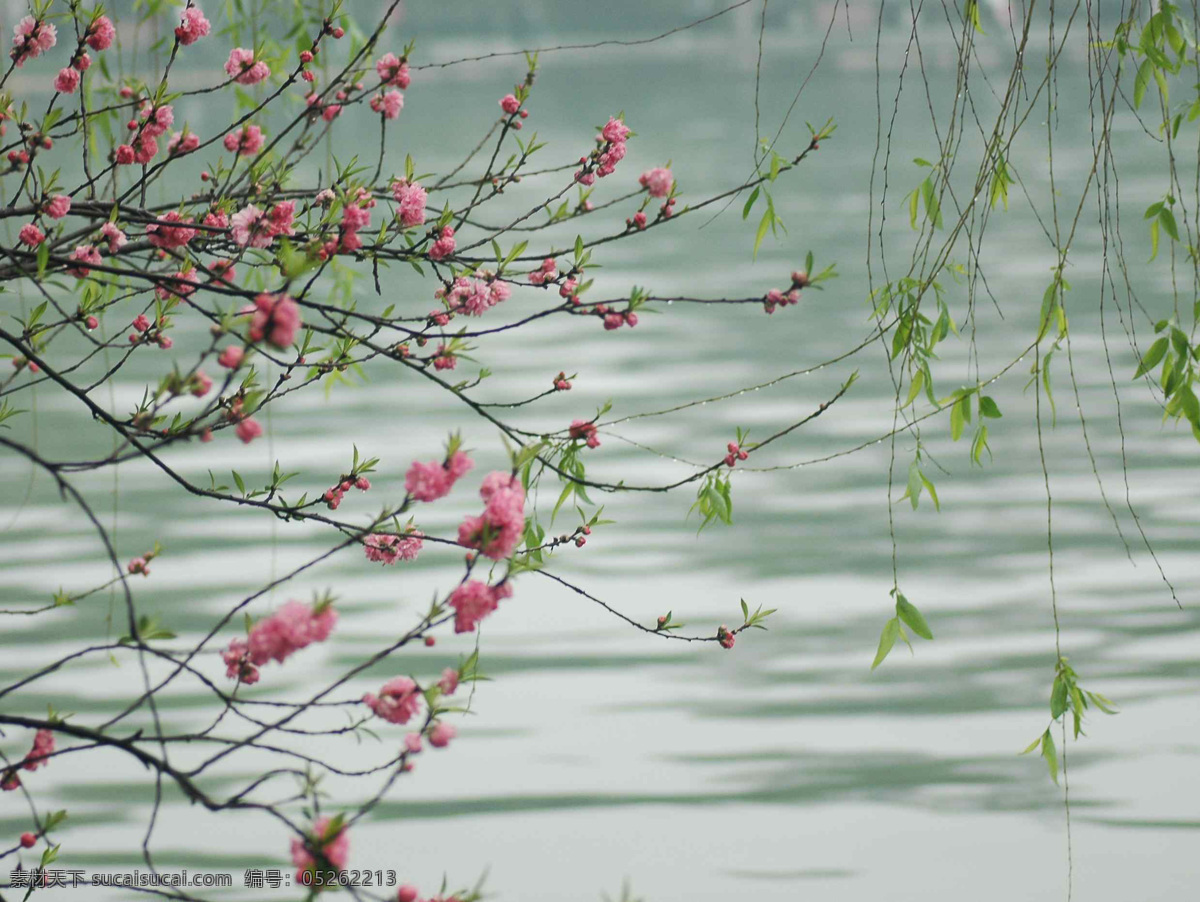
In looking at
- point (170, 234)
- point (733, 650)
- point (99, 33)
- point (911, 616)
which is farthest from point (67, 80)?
Answer: point (733, 650)

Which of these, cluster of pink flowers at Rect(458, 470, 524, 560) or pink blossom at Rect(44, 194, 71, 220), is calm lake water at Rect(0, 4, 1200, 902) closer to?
cluster of pink flowers at Rect(458, 470, 524, 560)

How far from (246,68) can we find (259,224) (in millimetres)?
365

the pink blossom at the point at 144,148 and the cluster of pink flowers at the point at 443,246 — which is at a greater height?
the pink blossom at the point at 144,148

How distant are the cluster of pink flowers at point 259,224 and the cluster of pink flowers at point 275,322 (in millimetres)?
620

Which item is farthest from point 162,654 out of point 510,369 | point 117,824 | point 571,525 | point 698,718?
point 510,369

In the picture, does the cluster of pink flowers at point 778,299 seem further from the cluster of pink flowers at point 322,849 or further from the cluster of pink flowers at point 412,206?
the cluster of pink flowers at point 322,849

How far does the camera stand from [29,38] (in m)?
1.91

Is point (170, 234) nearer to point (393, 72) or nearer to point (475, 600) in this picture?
point (393, 72)

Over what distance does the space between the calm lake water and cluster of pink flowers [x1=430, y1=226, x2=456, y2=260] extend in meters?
0.84

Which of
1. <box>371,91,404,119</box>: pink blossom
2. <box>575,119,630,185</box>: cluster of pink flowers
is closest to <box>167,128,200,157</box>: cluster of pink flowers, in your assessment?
<box>371,91,404,119</box>: pink blossom

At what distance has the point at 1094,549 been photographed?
5348mm

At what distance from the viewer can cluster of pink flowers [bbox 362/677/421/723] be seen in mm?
1359

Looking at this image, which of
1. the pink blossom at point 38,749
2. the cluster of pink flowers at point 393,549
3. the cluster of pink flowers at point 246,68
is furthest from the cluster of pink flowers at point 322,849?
the cluster of pink flowers at point 246,68

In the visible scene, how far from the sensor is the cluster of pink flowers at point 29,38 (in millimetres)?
1902
